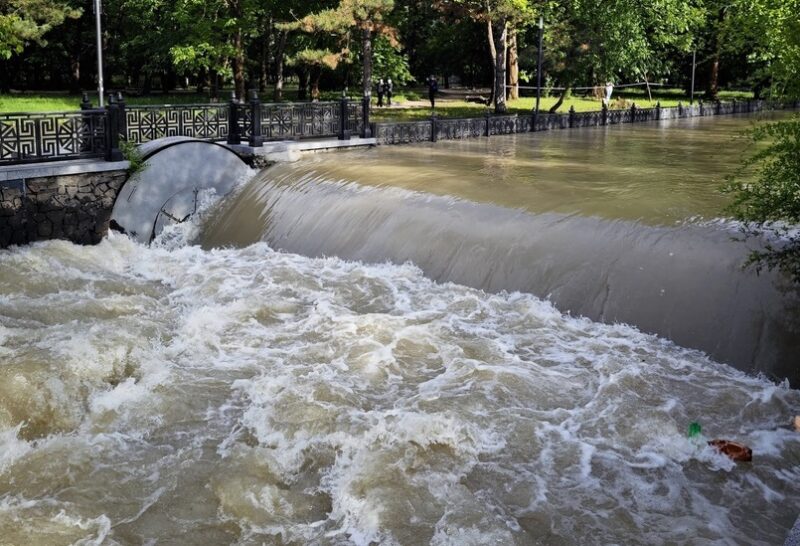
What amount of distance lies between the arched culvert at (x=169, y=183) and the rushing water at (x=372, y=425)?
4.21 metres

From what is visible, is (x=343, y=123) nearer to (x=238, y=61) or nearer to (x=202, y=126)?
(x=202, y=126)

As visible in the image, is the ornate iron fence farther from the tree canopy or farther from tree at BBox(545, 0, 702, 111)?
tree at BBox(545, 0, 702, 111)

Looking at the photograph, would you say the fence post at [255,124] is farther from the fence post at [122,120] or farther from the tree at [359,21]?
the tree at [359,21]

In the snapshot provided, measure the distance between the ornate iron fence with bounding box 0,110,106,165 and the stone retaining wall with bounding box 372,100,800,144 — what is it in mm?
8153

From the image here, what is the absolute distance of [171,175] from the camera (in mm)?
16734

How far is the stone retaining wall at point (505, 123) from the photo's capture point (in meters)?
23.2

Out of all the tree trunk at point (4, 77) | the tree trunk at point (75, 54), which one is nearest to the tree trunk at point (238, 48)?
the tree trunk at point (75, 54)

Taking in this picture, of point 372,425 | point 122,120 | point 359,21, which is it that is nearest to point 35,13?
point 359,21

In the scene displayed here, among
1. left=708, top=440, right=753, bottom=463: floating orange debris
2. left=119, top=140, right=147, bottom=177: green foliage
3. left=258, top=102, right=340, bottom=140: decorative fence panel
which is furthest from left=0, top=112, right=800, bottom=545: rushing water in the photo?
left=258, top=102, right=340, bottom=140: decorative fence panel

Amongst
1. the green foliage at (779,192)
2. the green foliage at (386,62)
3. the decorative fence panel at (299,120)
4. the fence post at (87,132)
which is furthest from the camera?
the green foliage at (386,62)

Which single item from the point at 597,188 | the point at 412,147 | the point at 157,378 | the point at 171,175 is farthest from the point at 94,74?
the point at 157,378

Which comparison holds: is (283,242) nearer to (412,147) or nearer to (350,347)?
(350,347)

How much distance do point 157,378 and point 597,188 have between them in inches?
347

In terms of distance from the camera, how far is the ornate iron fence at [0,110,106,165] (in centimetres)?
1467
